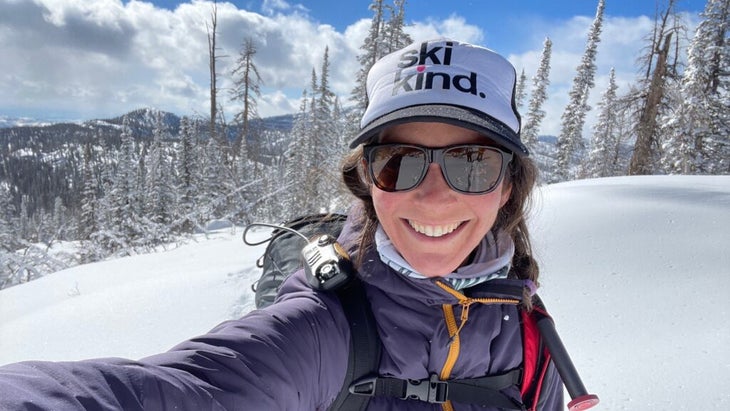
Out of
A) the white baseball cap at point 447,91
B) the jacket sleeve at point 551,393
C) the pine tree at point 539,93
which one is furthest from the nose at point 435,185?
the pine tree at point 539,93

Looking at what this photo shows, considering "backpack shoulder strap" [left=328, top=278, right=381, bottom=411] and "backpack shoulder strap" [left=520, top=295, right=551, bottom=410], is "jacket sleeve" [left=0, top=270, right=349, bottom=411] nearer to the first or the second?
"backpack shoulder strap" [left=328, top=278, right=381, bottom=411]

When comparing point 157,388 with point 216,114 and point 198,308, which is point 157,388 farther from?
point 216,114

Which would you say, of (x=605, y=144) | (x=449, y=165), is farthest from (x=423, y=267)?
(x=605, y=144)

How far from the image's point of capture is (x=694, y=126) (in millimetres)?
19359

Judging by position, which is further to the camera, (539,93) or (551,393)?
(539,93)

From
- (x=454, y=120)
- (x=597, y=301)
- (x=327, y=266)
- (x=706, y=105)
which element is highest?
(x=706, y=105)

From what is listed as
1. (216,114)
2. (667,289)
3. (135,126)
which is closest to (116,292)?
(667,289)

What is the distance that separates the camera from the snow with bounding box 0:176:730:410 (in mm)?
2424

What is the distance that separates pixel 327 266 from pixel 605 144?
117 feet

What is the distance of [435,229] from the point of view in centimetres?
140

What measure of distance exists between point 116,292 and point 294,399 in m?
4.20

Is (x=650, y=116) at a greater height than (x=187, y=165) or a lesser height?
greater

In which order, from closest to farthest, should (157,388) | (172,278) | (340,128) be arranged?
(157,388) → (172,278) → (340,128)

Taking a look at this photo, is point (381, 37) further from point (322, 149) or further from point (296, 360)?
point (296, 360)
